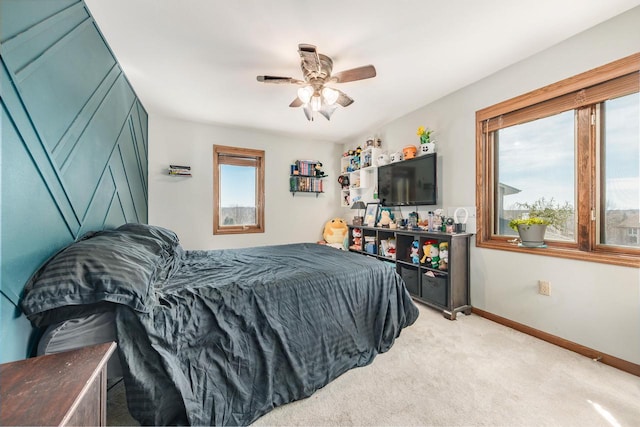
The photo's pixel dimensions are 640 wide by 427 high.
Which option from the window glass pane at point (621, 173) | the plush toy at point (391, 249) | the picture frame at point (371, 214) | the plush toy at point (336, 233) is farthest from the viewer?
the plush toy at point (336, 233)

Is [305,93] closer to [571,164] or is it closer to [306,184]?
[306,184]

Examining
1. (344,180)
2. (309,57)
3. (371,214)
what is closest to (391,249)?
(371,214)

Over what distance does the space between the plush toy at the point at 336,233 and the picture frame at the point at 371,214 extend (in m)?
0.58

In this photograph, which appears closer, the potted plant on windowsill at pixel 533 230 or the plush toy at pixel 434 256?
the potted plant on windowsill at pixel 533 230

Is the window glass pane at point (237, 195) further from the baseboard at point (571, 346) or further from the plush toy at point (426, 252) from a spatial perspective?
the baseboard at point (571, 346)

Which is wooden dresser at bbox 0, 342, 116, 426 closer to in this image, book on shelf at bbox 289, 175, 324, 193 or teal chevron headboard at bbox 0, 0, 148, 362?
teal chevron headboard at bbox 0, 0, 148, 362

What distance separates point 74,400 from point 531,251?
308cm

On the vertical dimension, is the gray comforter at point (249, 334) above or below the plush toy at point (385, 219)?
below

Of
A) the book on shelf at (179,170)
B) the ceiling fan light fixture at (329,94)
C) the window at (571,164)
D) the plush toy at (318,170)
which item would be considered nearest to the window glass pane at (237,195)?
the book on shelf at (179,170)

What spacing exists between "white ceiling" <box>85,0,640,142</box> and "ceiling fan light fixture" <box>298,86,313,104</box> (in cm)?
28

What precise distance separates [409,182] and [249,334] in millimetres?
2816

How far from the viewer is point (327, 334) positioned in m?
1.74

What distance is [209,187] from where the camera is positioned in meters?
3.89

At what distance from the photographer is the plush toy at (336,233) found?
4570 millimetres
